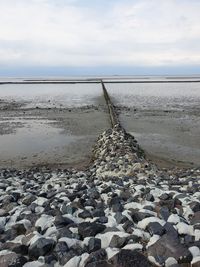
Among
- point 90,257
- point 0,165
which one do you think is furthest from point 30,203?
point 0,165

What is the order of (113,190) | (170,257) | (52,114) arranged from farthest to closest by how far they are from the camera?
(52,114)
(113,190)
(170,257)

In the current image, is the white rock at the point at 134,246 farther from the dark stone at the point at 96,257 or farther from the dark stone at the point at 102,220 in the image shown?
the dark stone at the point at 102,220

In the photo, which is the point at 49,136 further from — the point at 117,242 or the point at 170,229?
the point at 117,242

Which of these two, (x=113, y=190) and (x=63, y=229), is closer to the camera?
(x=63, y=229)

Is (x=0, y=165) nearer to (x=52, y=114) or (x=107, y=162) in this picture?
(x=107, y=162)

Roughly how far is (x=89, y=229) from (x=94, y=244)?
1.37 ft

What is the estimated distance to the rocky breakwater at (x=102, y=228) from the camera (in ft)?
11.9

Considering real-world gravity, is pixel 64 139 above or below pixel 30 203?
below

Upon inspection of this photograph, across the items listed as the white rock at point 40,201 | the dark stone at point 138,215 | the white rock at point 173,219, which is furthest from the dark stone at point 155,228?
the white rock at point 40,201

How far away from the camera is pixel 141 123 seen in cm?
2405

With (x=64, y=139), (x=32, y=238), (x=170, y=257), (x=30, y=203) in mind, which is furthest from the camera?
(x=64, y=139)

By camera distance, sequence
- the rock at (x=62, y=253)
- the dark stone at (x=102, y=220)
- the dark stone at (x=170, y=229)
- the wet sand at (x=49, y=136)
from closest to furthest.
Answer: the rock at (x=62, y=253) < the dark stone at (x=170, y=229) < the dark stone at (x=102, y=220) < the wet sand at (x=49, y=136)

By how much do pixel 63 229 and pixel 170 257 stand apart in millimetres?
1436

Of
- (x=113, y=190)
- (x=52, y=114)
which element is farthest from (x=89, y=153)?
(x=52, y=114)
